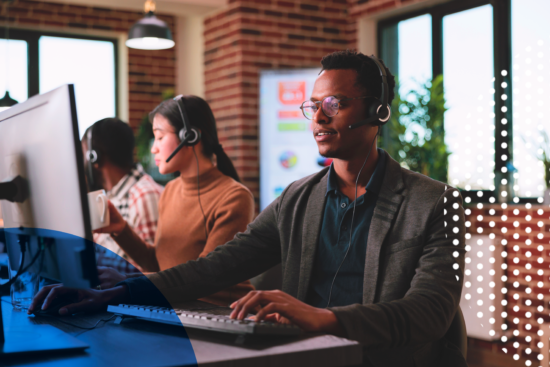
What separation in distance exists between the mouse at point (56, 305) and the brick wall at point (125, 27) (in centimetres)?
472

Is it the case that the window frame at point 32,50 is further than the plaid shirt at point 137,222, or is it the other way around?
the window frame at point 32,50

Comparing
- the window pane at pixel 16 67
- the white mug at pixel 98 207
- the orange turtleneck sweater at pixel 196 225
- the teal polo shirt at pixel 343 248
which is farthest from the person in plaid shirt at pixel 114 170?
the window pane at pixel 16 67

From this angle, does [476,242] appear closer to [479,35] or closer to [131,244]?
[479,35]

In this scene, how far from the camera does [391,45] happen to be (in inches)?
183

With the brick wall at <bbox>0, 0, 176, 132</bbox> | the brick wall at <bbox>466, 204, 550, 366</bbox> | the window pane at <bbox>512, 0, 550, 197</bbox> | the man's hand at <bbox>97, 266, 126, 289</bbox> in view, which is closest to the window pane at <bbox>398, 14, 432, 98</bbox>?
the window pane at <bbox>512, 0, 550, 197</bbox>

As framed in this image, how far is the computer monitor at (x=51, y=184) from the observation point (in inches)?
35.9

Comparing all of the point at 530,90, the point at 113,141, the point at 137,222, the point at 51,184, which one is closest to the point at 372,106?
the point at 51,184

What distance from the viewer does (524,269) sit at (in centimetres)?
334

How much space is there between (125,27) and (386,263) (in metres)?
5.20

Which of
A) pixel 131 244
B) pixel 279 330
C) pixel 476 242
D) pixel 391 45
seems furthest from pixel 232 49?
pixel 279 330

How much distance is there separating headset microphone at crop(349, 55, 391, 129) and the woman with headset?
2.02 feet

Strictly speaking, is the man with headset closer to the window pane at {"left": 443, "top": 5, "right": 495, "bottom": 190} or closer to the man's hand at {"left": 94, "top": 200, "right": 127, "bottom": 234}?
the man's hand at {"left": 94, "top": 200, "right": 127, "bottom": 234}

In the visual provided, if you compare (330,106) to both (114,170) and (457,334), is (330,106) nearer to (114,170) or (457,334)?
(457,334)

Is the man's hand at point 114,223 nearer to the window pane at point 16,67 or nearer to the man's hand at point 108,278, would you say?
the man's hand at point 108,278
